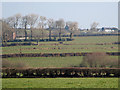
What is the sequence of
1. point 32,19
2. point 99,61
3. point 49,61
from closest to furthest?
1. point 99,61
2. point 49,61
3. point 32,19

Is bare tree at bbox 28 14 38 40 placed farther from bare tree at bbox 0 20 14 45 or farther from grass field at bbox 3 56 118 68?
grass field at bbox 3 56 118 68

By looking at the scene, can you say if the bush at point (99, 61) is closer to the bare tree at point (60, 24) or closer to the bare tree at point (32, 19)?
the bare tree at point (32, 19)

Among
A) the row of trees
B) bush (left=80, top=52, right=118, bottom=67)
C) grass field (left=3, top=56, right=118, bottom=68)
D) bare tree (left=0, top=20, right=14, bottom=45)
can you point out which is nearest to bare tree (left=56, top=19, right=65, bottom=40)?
the row of trees

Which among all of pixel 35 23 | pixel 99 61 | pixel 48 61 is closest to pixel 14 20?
pixel 35 23

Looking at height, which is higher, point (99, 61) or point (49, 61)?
Answer: point (99, 61)

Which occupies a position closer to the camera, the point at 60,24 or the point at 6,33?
the point at 6,33

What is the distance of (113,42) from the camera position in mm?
45844

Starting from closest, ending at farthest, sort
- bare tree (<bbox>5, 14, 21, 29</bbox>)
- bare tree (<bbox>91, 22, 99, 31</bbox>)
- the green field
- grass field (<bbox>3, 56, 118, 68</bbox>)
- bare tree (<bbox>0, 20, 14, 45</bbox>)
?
grass field (<bbox>3, 56, 118, 68</bbox>) → the green field → bare tree (<bbox>0, 20, 14, 45</bbox>) → bare tree (<bbox>5, 14, 21, 29</bbox>) → bare tree (<bbox>91, 22, 99, 31</bbox>)

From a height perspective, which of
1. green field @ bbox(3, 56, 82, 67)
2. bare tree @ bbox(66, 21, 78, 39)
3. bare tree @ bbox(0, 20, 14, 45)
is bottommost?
green field @ bbox(3, 56, 82, 67)

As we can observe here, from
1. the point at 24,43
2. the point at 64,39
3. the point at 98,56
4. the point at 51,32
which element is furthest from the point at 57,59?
the point at 51,32

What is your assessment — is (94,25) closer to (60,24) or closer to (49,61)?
(60,24)

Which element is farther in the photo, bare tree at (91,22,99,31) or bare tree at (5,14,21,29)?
bare tree at (91,22,99,31)

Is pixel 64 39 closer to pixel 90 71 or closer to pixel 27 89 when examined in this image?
pixel 90 71

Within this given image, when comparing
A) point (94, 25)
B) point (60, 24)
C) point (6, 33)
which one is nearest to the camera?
point (6, 33)
